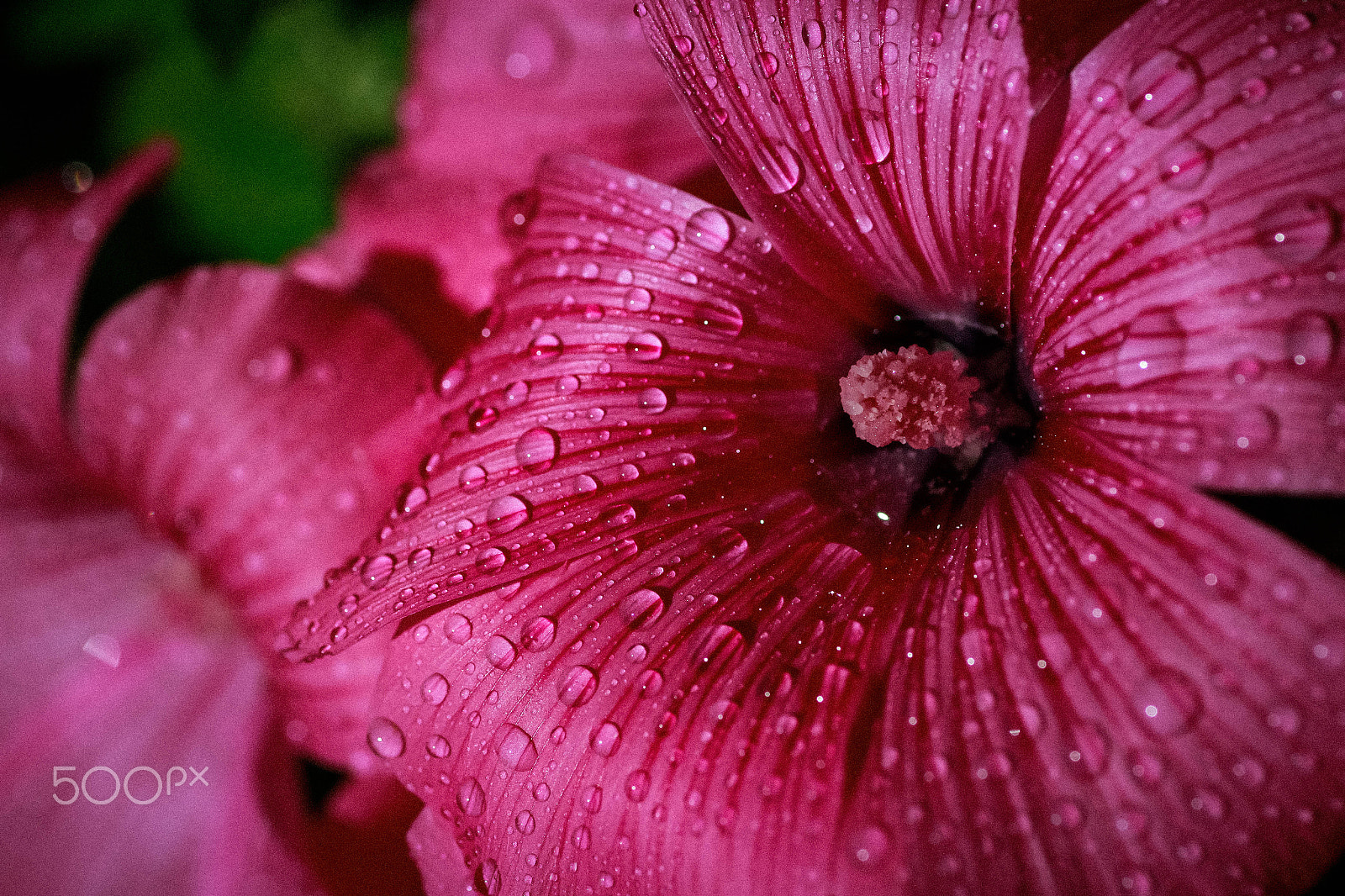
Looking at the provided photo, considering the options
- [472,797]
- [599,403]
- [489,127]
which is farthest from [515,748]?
[489,127]

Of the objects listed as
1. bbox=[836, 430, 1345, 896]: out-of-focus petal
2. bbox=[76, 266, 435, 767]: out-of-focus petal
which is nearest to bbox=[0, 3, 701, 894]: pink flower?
bbox=[76, 266, 435, 767]: out-of-focus petal

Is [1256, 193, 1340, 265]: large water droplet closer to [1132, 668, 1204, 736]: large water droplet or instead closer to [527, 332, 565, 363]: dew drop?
[1132, 668, 1204, 736]: large water droplet

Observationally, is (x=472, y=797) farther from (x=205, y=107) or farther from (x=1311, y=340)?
(x=205, y=107)

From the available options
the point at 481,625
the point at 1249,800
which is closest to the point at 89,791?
the point at 481,625

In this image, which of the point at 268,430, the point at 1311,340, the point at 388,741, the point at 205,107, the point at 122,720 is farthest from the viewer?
the point at 205,107

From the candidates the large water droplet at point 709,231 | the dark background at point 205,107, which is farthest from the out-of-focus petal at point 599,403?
the dark background at point 205,107

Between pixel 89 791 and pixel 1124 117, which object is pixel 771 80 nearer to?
pixel 1124 117

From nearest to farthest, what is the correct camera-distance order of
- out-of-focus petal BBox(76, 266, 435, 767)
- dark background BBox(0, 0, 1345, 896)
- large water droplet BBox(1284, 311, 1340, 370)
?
large water droplet BBox(1284, 311, 1340, 370), out-of-focus petal BBox(76, 266, 435, 767), dark background BBox(0, 0, 1345, 896)
